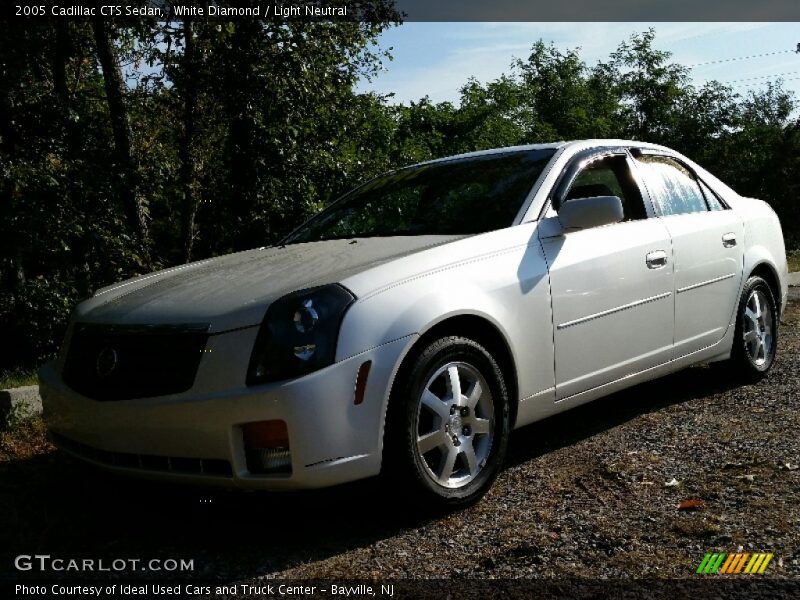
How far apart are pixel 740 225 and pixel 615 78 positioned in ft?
166

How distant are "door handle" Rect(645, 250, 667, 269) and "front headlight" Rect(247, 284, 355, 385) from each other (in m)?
2.00

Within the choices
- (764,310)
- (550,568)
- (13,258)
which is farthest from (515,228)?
(13,258)

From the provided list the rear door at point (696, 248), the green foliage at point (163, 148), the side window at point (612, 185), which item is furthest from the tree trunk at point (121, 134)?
the rear door at point (696, 248)

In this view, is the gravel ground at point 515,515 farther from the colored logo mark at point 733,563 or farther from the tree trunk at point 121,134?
the tree trunk at point 121,134

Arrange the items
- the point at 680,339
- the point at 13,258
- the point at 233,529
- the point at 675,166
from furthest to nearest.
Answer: the point at 13,258 → the point at 675,166 → the point at 680,339 → the point at 233,529

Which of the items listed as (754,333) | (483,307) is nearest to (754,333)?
(754,333)

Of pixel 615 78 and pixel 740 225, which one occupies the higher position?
pixel 615 78

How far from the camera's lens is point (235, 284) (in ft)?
12.8

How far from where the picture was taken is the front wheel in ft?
18.9

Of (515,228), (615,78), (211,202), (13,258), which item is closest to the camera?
(515,228)

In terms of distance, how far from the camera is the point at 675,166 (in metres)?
5.58

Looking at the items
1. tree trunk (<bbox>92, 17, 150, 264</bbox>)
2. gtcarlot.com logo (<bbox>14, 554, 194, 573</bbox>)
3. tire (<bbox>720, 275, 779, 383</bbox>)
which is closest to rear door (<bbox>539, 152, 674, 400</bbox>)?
tire (<bbox>720, 275, 779, 383</bbox>)

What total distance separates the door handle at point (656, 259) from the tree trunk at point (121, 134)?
18.6ft

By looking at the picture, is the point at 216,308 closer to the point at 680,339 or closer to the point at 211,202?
the point at 680,339
